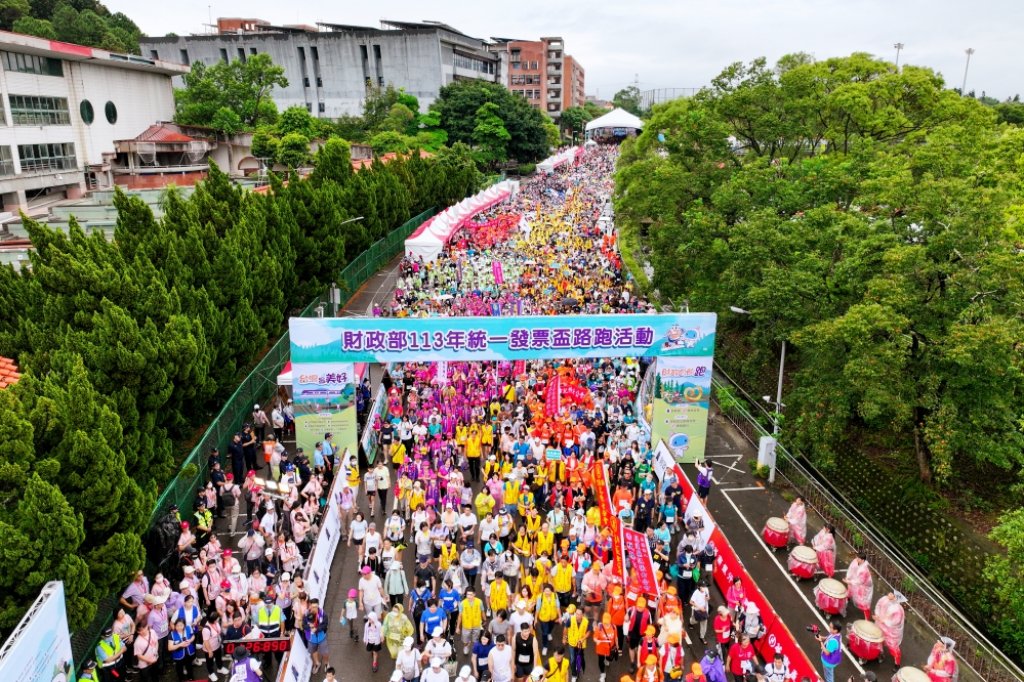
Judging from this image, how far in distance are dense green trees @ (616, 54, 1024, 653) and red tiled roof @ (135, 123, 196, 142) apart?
34994 millimetres

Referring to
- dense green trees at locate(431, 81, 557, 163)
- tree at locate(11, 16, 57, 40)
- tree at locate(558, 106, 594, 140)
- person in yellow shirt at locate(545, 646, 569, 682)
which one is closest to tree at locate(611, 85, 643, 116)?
tree at locate(558, 106, 594, 140)

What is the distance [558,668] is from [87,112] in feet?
158

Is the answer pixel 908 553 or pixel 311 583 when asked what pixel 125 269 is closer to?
pixel 311 583

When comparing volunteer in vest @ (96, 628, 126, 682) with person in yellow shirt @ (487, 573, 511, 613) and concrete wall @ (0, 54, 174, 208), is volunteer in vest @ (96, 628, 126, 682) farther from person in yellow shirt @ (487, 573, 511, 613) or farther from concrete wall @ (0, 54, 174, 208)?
concrete wall @ (0, 54, 174, 208)

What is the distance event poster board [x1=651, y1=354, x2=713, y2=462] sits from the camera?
735 inches

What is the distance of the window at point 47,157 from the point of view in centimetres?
3897

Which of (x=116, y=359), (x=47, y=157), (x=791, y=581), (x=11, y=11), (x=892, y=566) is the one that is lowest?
(x=791, y=581)

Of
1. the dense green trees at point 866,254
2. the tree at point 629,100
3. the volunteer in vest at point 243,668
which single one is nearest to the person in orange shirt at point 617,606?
the volunteer in vest at point 243,668

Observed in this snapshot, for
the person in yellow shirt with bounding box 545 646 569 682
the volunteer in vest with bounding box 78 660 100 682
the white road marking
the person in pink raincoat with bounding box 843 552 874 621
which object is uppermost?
the volunteer in vest with bounding box 78 660 100 682

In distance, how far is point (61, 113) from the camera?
140ft

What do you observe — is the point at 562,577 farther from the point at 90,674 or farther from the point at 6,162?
the point at 6,162

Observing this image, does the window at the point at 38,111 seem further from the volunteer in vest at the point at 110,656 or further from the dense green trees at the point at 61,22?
the volunteer in vest at the point at 110,656

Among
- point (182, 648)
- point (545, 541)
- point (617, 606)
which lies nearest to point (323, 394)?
point (545, 541)

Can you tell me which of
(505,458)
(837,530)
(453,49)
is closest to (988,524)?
(837,530)
